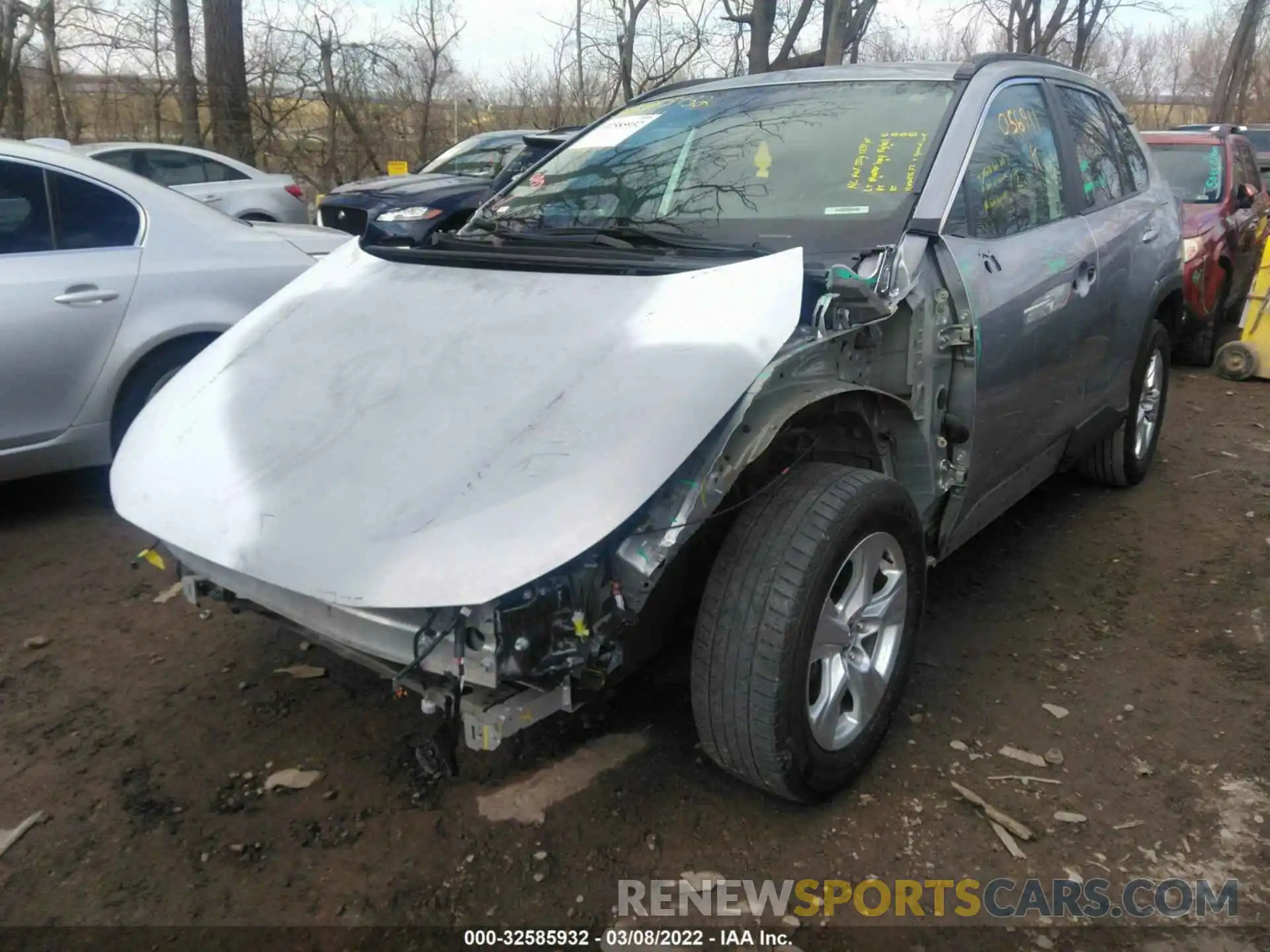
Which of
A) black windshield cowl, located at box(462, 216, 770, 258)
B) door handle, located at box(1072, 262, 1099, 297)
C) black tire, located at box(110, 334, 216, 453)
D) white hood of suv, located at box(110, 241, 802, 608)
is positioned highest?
black windshield cowl, located at box(462, 216, 770, 258)

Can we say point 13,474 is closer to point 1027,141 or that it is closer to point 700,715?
point 700,715

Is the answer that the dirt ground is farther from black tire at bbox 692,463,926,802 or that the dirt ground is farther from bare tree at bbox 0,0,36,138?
bare tree at bbox 0,0,36,138

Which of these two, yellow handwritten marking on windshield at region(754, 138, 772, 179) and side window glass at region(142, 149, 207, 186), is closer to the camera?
yellow handwritten marking on windshield at region(754, 138, 772, 179)

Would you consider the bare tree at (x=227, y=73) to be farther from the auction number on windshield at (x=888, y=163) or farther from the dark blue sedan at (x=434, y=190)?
the auction number on windshield at (x=888, y=163)

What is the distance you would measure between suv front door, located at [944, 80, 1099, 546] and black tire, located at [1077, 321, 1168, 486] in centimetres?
93

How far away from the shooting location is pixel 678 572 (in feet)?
7.69

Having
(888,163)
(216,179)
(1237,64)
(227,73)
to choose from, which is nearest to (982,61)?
(888,163)

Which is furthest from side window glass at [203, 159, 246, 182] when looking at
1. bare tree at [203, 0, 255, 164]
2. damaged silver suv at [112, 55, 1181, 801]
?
damaged silver suv at [112, 55, 1181, 801]

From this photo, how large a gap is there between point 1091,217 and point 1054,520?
1421 mm

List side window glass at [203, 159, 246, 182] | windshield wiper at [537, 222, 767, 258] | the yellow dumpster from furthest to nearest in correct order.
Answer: side window glass at [203, 159, 246, 182] → the yellow dumpster → windshield wiper at [537, 222, 767, 258]

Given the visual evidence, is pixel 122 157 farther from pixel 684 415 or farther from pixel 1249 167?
pixel 1249 167

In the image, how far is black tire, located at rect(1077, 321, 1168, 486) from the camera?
14.6ft

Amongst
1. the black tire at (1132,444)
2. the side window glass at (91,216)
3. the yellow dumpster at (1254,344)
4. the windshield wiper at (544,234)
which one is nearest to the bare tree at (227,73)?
the side window glass at (91,216)

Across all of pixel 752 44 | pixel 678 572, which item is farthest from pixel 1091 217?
pixel 752 44
